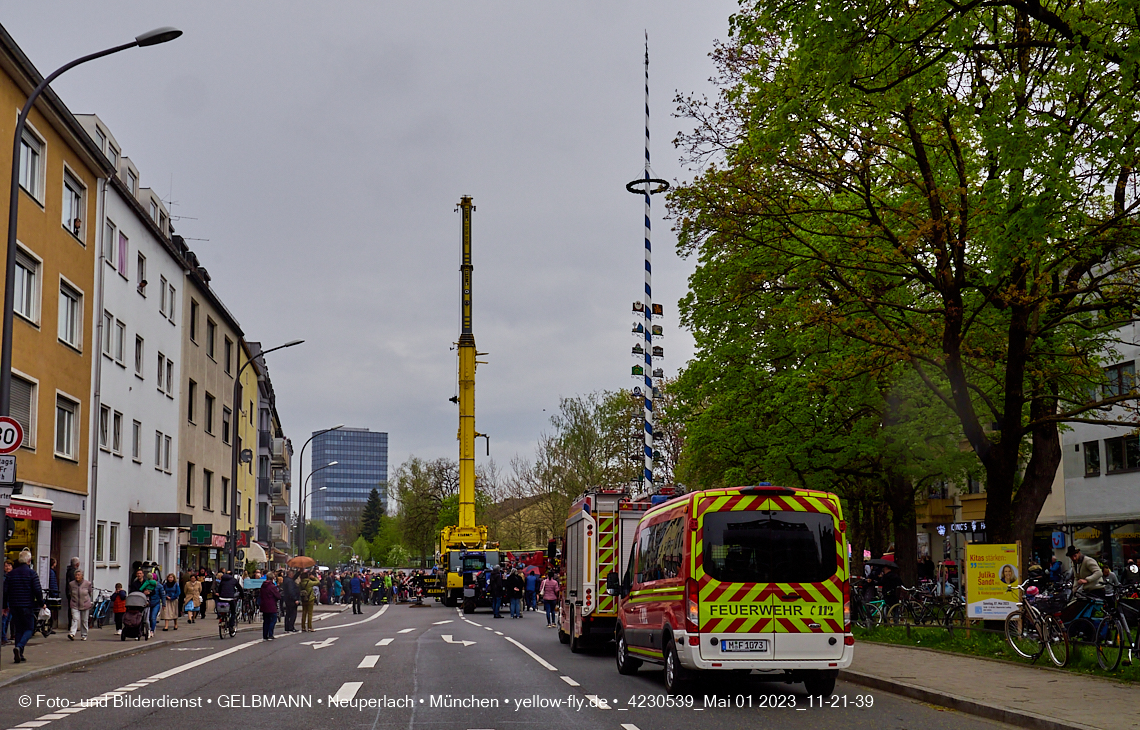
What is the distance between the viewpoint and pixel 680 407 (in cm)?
3566

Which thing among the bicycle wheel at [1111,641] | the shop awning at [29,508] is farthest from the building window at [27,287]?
the bicycle wheel at [1111,641]

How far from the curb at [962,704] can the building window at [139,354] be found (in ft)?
93.2

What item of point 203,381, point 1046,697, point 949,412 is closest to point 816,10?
point 1046,697

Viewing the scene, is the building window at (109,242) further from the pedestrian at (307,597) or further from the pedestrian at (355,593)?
the pedestrian at (355,593)

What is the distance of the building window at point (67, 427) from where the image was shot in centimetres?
2966

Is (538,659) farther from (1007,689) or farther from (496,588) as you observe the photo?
(496,588)

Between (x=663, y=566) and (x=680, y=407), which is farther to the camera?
(x=680, y=407)

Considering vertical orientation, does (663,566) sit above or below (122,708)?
above

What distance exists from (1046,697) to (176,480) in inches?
1433

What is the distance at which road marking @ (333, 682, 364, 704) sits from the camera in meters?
13.0

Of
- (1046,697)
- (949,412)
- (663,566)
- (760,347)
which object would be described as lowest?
(1046,697)

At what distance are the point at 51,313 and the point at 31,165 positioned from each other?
3.58 meters

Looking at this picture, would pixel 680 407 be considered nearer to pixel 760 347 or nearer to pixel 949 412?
pixel 760 347

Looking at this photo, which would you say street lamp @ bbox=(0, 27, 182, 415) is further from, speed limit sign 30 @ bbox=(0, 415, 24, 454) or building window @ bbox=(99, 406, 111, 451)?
building window @ bbox=(99, 406, 111, 451)
